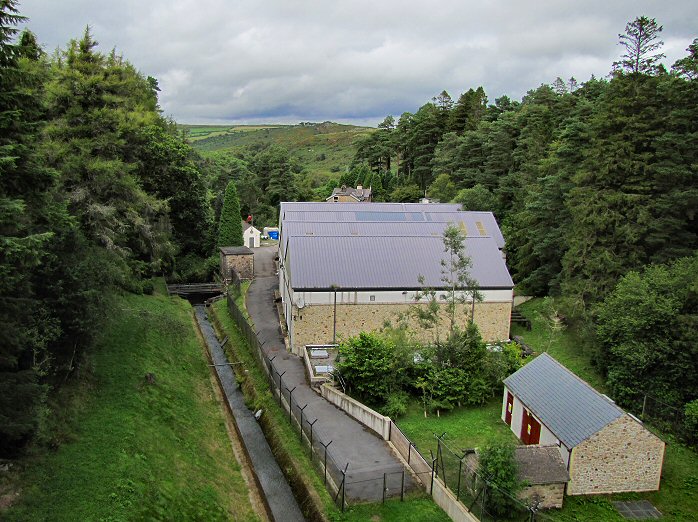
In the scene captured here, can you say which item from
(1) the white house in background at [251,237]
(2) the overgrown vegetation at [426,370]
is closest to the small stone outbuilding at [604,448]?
(2) the overgrown vegetation at [426,370]

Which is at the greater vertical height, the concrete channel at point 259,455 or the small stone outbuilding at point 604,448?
the small stone outbuilding at point 604,448

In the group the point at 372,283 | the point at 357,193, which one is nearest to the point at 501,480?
the point at 372,283

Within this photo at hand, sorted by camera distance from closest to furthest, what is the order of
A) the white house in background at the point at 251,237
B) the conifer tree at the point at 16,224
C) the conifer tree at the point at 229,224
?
the conifer tree at the point at 16,224, the conifer tree at the point at 229,224, the white house in background at the point at 251,237

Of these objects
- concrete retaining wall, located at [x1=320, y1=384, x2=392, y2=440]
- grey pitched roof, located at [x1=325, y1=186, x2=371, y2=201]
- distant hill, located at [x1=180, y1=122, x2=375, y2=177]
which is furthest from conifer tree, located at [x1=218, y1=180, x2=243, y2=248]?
distant hill, located at [x1=180, y1=122, x2=375, y2=177]

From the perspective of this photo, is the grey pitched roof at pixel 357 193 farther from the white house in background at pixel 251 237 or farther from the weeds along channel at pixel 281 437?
the weeds along channel at pixel 281 437

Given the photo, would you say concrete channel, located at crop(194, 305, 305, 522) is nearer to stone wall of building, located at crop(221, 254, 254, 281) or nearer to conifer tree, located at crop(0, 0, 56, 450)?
conifer tree, located at crop(0, 0, 56, 450)

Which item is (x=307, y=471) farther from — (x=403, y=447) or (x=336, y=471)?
(x=403, y=447)
